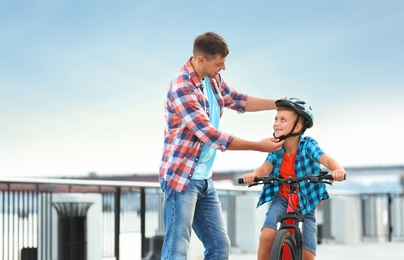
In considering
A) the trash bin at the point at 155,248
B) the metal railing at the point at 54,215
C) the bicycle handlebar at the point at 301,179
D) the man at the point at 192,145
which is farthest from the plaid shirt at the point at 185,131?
the trash bin at the point at 155,248

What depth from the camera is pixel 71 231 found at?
10.5 metres

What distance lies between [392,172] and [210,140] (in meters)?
55.8

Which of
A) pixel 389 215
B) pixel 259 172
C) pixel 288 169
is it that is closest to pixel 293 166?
pixel 288 169

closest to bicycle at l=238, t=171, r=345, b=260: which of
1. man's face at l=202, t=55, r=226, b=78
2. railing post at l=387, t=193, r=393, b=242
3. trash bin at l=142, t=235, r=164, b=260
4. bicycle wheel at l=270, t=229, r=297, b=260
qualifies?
bicycle wheel at l=270, t=229, r=297, b=260

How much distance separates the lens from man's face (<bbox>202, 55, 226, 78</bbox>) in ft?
14.4

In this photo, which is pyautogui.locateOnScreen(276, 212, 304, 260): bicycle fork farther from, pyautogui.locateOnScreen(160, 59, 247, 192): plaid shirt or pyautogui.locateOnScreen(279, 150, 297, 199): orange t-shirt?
pyautogui.locateOnScreen(160, 59, 247, 192): plaid shirt

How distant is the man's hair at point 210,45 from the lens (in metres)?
4.33

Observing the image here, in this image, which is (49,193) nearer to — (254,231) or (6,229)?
(6,229)

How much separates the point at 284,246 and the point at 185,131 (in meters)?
0.94

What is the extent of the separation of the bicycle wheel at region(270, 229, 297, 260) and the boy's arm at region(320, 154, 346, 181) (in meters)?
0.47

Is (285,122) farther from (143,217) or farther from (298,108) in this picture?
(143,217)

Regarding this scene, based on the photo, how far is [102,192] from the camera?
37.9 ft

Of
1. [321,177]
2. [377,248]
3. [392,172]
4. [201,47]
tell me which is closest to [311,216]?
[321,177]

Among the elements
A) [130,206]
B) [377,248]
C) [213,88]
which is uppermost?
[213,88]
